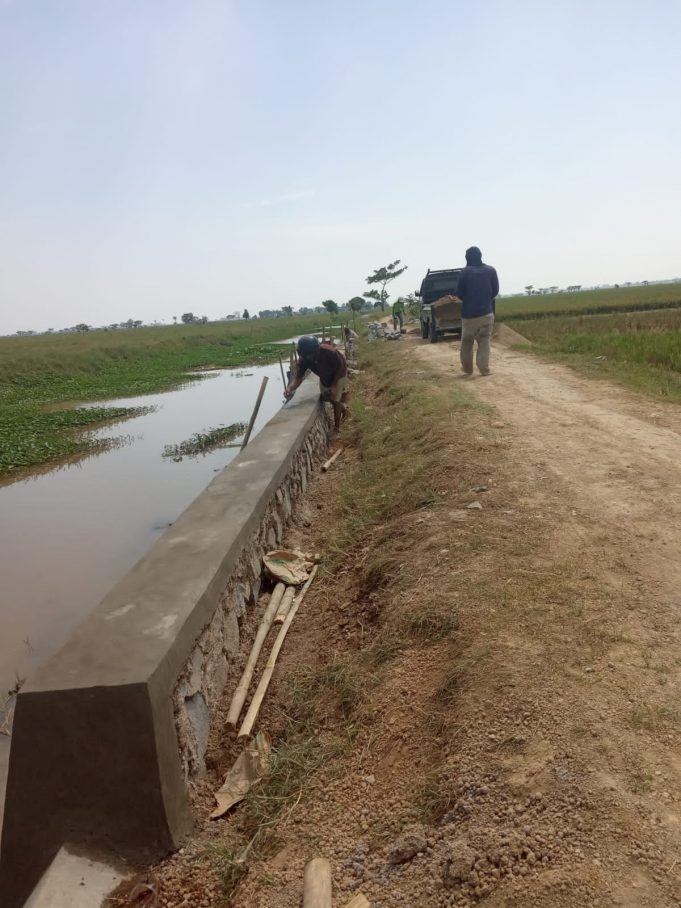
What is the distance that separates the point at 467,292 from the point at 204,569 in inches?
275

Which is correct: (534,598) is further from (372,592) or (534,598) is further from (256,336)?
(256,336)

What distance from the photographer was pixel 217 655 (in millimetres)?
3236

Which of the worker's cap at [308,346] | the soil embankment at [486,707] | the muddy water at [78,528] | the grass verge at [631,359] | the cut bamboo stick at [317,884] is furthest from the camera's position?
the worker's cap at [308,346]

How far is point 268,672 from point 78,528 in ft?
15.1

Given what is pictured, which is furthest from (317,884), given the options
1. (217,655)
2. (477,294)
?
(477,294)

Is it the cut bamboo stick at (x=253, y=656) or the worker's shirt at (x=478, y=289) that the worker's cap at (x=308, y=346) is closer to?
the worker's shirt at (x=478, y=289)

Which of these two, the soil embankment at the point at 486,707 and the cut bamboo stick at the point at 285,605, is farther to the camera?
the cut bamboo stick at the point at 285,605

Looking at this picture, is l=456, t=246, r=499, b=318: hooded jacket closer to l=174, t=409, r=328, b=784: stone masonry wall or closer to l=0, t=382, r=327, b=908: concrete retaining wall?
l=174, t=409, r=328, b=784: stone masonry wall

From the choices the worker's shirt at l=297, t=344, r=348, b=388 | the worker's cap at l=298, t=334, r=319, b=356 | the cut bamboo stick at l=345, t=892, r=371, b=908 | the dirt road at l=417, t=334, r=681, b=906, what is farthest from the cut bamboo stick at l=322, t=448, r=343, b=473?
the cut bamboo stick at l=345, t=892, r=371, b=908

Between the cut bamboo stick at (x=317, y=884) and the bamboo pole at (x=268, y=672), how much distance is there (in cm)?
99

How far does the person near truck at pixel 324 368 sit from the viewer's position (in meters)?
8.33

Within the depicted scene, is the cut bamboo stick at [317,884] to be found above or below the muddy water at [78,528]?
above

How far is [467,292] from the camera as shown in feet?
29.4

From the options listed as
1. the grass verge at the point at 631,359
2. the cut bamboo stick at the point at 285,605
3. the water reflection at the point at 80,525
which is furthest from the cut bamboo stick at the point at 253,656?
the grass verge at the point at 631,359
